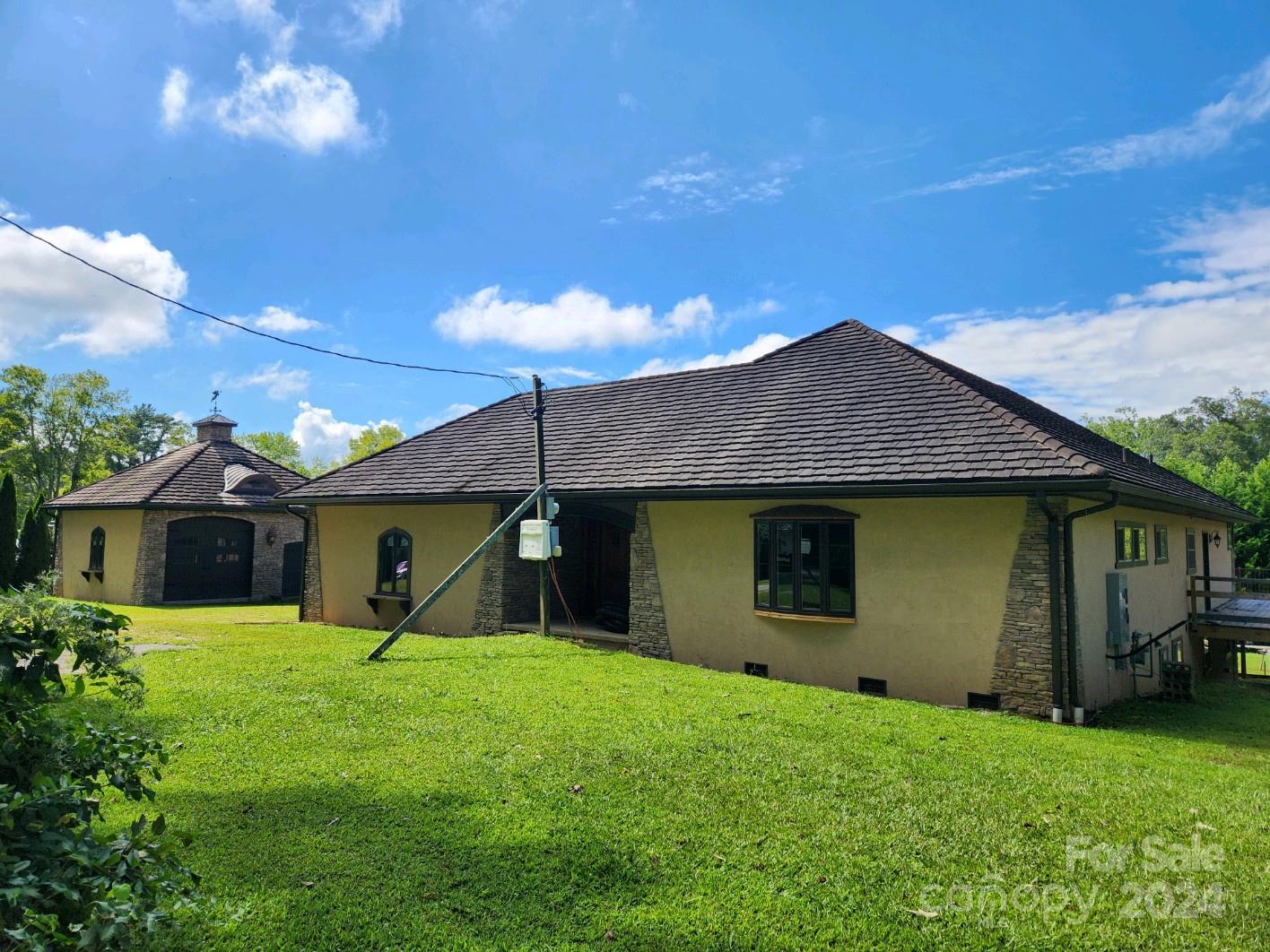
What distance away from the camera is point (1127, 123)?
1118 cm

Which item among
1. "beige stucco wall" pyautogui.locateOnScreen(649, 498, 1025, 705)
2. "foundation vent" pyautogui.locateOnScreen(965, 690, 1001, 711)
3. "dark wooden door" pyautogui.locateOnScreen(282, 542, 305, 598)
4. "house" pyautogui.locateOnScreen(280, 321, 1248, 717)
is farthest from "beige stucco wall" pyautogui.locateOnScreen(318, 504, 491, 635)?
"foundation vent" pyautogui.locateOnScreen(965, 690, 1001, 711)

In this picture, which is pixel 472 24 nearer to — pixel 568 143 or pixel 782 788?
pixel 568 143

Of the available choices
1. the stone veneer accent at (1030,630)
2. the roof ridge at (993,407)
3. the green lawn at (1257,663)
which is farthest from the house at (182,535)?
the green lawn at (1257,663)

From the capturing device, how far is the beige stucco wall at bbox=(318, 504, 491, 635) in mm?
14500

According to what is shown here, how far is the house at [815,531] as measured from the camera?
29.6 ft

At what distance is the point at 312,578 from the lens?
16797 millimetres

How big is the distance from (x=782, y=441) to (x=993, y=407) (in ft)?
10.4

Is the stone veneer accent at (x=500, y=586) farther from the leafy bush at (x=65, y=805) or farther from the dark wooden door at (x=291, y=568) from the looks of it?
the dark wooden door at (x=291, y=568)

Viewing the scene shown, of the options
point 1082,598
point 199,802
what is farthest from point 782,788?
Answer: point 1082,598

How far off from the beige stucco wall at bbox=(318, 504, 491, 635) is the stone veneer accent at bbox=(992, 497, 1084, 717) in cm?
942

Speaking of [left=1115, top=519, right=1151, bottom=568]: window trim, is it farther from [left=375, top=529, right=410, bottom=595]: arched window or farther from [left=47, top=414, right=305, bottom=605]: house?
[left=47, top=414, right=305, bottom=605]: house

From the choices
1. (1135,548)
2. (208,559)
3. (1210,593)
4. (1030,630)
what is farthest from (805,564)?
(208,559)

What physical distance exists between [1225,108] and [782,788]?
1374cm

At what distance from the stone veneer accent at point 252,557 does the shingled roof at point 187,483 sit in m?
0.44
